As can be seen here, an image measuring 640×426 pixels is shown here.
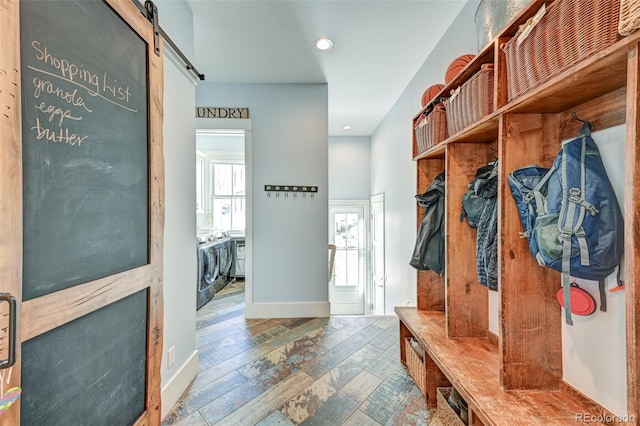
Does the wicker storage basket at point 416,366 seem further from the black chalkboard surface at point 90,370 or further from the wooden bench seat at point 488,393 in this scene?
the black chalkboard surface at point 90,370

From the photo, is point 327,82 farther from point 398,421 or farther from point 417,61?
point 398,421

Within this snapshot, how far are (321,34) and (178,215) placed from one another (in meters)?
1.93

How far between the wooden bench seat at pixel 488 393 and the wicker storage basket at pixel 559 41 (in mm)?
1262

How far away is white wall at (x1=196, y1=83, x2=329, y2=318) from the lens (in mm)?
3188

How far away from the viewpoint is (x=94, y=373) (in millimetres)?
1004

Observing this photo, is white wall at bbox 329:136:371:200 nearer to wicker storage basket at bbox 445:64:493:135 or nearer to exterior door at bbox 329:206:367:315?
exterior door at bbox 329:206:367:315

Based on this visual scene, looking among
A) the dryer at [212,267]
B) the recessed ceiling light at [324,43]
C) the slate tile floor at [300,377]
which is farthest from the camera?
the dryer at [212,267]

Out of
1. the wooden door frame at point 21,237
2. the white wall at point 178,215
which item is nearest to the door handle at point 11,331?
the wooden door frame at point 21,237

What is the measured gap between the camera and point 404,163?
130 inches

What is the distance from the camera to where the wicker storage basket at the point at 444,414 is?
1.38m

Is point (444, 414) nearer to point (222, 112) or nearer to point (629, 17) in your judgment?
point (629, 17)

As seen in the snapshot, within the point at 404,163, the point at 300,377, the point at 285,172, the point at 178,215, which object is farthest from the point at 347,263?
the point at 178,215

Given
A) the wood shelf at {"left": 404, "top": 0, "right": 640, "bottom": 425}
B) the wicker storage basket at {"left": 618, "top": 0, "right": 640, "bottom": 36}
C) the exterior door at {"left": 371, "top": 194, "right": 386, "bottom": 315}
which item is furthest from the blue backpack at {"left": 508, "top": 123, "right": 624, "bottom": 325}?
the exterior door at {"left": 371, "top": 194, "right": 386, "bottom": 315}

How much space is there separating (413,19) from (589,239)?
6.67ft
